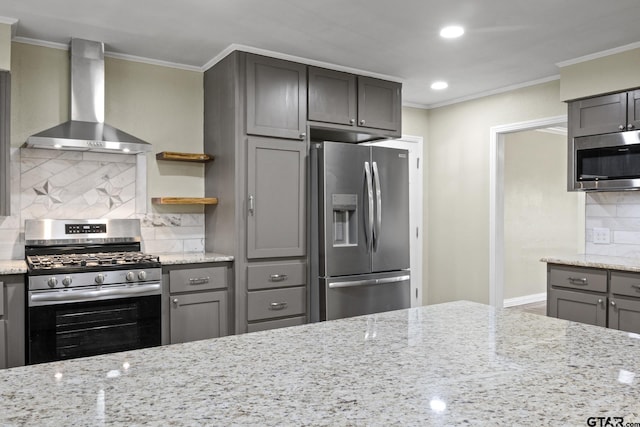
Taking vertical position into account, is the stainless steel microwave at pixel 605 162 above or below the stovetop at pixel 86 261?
above

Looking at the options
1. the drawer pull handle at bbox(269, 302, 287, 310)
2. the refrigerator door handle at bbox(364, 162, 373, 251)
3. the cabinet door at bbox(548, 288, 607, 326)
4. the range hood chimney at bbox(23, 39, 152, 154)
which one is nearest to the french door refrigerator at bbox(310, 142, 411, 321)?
the refrigerator door handle at bbox(364, 162, 373, 251)

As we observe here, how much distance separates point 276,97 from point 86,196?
1564mm

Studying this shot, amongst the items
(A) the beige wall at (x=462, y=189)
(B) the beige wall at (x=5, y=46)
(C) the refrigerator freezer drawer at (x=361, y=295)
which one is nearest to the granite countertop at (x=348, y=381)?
(C) the refrigerator freezer drawer at (x=361, y=295)

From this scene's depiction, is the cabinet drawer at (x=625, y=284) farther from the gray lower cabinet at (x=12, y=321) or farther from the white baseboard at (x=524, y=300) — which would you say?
the gray lower cabinet at (x=12, y=321)

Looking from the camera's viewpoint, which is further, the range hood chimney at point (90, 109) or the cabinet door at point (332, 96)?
the cabinet door at point (332, 96)

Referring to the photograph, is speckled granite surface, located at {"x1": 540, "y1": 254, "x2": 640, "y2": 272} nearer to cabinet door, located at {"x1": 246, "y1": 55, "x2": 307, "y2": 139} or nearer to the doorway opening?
the doorway opening

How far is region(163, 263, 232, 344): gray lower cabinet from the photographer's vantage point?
11.0ft

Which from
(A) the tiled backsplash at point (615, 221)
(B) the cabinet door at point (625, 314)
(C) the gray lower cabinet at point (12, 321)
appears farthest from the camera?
(A) the tiled backsplash at point (615, 221)

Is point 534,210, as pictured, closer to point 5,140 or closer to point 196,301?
point 196,301

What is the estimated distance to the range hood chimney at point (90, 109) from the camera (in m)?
3.34

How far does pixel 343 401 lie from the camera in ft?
2.96

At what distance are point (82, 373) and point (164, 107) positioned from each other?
3.17 m

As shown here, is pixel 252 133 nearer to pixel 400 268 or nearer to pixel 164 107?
pixel 164 107

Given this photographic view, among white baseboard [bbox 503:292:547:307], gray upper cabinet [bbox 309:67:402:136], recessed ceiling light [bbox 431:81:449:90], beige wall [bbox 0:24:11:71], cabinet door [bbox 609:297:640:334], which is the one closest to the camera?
beige wall [bbox 0:24:11:71]
